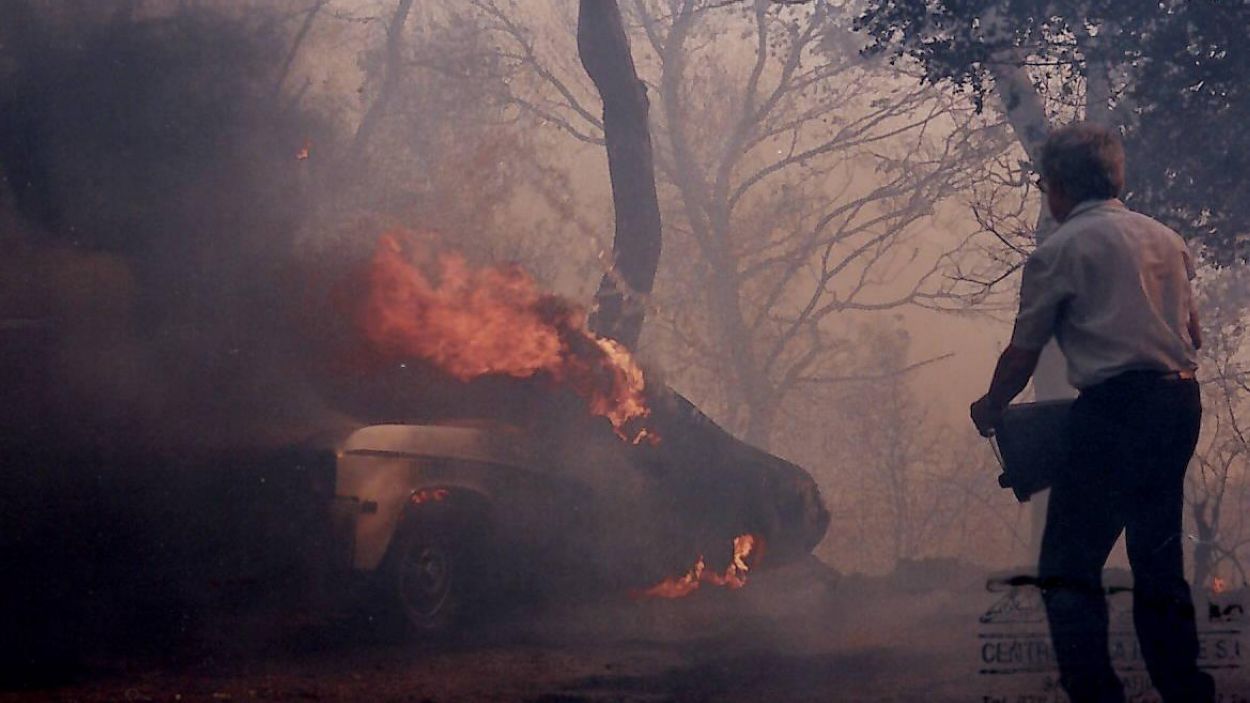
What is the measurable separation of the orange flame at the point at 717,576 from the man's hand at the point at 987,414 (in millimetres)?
4217

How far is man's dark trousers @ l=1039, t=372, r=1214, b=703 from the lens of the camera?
158 inches

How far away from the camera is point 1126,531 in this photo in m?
4.07

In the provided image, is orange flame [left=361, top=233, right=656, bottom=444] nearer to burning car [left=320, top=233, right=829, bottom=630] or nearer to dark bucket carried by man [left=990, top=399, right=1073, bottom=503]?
burning car [left=320, top=233, right=829, bottom=630]

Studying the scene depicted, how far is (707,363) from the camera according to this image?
24953mm

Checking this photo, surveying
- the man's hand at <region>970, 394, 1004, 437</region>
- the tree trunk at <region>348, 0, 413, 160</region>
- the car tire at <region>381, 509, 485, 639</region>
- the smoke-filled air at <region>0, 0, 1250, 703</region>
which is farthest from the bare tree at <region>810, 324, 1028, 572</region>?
the man's hand at <region>970, 394, 1004, 437</region>

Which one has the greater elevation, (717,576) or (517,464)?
(517,464)

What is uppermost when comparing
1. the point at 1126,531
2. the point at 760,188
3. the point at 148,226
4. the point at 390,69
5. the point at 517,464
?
the point at 390,69

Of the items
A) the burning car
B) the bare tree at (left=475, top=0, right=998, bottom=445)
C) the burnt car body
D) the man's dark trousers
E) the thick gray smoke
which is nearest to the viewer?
the man's dark trousers

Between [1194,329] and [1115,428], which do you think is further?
[1194,329]

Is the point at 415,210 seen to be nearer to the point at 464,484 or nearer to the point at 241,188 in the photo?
the point at 241,188

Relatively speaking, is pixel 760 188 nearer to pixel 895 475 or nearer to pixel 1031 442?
pixel 895 475

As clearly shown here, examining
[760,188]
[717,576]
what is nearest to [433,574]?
[717,576]

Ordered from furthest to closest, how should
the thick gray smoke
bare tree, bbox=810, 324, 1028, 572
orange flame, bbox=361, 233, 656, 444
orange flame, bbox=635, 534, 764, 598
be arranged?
bare tree, bbox=810, 324, 1028, 572, orange flame, bbox=635, 534, 764, 598, orange flame, bbox=361, 233, 656, 444, the thick gray smoke

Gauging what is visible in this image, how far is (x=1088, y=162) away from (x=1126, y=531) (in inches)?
47.8
